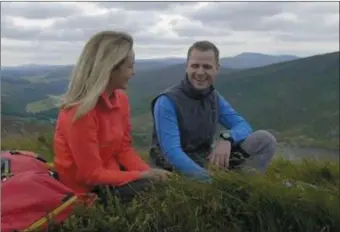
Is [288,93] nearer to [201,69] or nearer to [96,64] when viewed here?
[201,69]

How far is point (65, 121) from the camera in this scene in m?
3.75

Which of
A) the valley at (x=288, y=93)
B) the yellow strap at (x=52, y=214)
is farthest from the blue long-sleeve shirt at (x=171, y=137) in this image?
the valley at (x=288, y=93)

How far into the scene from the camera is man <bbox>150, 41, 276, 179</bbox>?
4.43m

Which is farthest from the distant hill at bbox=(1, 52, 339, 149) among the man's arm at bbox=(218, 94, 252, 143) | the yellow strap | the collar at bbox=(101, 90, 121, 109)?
the yellow strap

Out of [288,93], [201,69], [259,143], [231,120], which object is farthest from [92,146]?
[288,93]

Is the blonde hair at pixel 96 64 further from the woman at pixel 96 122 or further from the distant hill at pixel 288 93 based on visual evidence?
the distant hill at pixel 288 93

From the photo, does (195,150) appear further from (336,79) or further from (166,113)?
(336,79)

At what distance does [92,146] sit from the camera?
146 inches

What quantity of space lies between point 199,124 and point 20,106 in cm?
288

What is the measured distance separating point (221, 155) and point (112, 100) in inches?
35.8

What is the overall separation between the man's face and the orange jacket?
26.7 inches

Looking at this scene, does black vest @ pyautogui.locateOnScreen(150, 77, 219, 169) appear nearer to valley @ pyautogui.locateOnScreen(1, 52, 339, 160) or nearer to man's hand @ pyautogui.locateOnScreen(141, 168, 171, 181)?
man's hand @ pyautogui.locateOnScreen(141, 168, 171, 181)

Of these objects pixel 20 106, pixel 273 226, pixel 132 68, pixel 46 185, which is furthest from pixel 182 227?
pixel 20 106

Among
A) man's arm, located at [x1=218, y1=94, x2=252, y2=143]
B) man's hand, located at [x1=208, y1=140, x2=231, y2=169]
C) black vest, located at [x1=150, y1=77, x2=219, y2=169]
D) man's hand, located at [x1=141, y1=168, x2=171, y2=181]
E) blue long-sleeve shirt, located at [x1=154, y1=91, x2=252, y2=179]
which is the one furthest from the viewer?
man's arm, located at [x1=218, y1=94, x2=252, y2=143]
